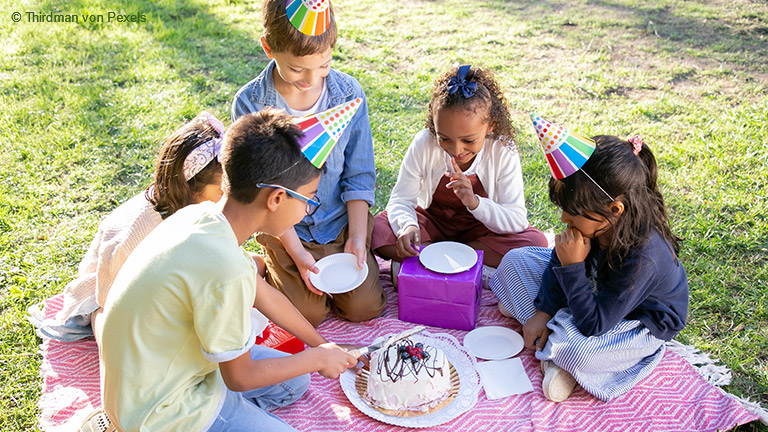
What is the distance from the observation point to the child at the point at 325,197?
315 cm

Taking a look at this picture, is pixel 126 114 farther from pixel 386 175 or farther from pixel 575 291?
pixel 575 291

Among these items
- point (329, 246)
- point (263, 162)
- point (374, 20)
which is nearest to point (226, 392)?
point (263, 162)

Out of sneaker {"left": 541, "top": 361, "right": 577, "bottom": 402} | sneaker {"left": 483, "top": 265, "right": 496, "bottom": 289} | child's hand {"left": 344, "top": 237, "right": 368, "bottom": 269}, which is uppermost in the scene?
child's hand {"left": 344, "top": 237, "right": 368, "bottom": 269}

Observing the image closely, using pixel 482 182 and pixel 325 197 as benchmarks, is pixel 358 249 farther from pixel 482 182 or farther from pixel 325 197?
pixel 482 182

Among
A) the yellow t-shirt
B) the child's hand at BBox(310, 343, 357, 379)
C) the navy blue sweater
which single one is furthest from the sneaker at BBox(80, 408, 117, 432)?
the navy blue sweater

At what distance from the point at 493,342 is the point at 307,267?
1032 millimetres

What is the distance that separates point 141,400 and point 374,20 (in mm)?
6114

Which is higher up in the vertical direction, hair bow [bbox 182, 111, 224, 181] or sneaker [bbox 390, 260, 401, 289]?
hair bow [bbox 182, 111, 224, 181]

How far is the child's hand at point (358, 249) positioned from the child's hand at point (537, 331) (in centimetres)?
91

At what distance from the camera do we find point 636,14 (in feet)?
23.6

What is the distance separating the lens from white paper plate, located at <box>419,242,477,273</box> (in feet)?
10.3

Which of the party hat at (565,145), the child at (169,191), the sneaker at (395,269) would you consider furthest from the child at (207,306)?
the sneaker at (395,269)

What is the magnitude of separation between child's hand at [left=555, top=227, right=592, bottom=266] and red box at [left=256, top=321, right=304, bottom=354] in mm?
1364

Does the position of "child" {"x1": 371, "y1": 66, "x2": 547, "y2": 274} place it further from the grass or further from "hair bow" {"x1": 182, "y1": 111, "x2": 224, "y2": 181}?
"hair bow" {"x1": 182, "y1": 111, "x2": 224, "y2": 181}
